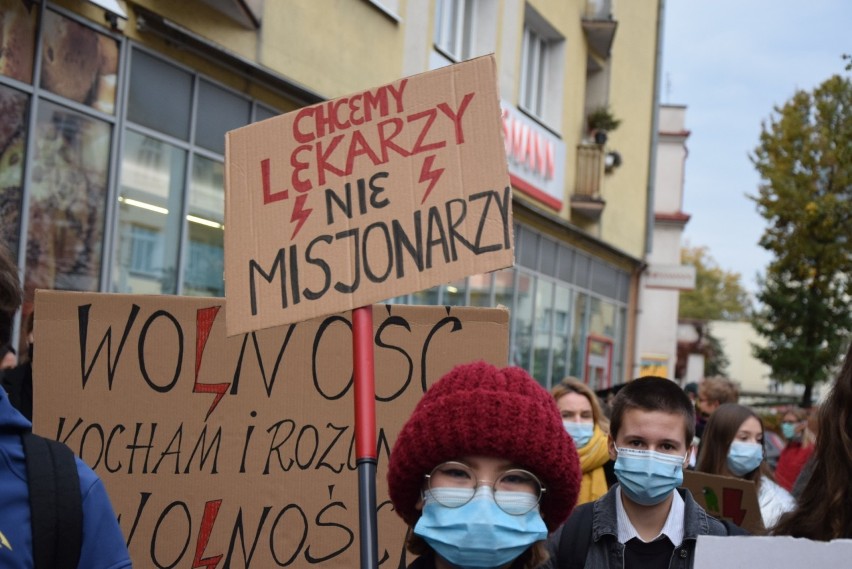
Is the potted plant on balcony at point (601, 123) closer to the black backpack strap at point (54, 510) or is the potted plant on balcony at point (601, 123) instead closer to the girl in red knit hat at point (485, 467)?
the girl in red knit hat at point (485, 467)

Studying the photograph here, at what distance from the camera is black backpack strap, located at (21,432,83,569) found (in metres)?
2.24

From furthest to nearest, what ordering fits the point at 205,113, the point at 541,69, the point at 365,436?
the point at 541,69 < the point at 205,113 < the point at 365,436

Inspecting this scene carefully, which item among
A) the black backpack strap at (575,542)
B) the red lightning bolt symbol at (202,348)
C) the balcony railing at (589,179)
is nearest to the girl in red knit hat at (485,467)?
the black backpack strap at (575,542)

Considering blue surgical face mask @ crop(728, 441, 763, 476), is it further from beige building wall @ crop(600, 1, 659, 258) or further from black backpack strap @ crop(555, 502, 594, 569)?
beige building wall @ crop(600, 1, 659, 258)

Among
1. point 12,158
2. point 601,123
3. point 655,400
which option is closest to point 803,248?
point 601,123

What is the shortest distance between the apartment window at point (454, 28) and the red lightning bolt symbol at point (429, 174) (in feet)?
37.9

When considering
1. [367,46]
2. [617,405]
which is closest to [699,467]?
[617,405]

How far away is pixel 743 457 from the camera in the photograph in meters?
5.71

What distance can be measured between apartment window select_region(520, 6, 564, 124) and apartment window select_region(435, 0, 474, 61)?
6.35 ft

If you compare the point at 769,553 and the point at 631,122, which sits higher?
the point at 631,122

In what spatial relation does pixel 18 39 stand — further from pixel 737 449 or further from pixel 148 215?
pixel 737 449

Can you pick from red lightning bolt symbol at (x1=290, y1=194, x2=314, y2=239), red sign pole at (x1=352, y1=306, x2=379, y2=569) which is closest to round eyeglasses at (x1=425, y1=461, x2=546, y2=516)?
red sign pole at (x1=352, y1=306, x2=379, y2=569)

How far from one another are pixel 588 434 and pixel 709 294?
67.1m

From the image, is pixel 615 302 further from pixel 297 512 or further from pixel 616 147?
pixel 297 512
